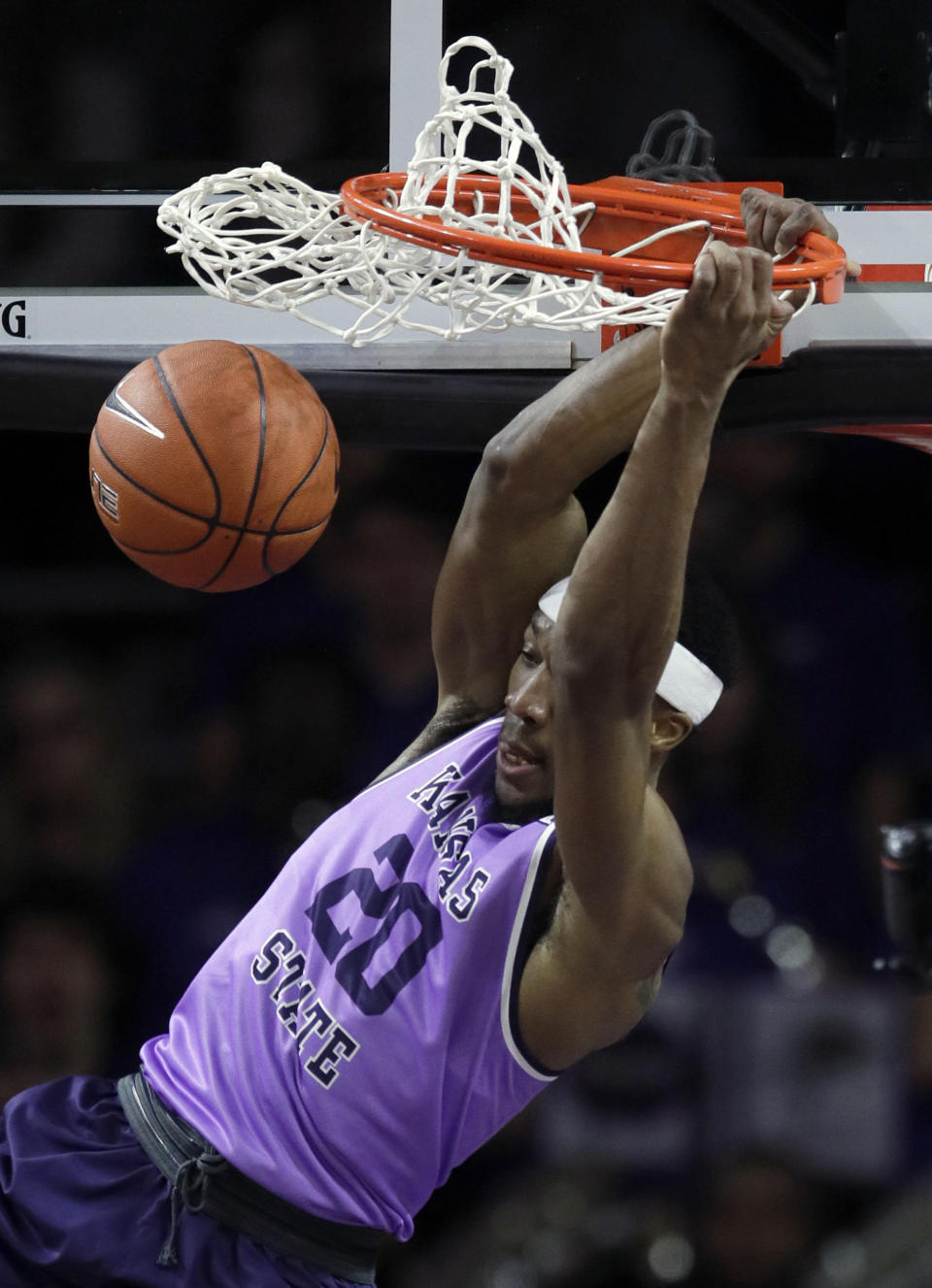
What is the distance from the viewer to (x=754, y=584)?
11.5 ft

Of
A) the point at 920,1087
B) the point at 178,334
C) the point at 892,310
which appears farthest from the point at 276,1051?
the point at 920,1087

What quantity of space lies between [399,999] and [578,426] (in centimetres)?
87

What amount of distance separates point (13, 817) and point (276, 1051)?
5.64 ft

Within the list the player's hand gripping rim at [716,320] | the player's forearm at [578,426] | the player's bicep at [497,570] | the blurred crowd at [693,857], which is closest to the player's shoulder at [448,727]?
the player's bicep at [497,570]

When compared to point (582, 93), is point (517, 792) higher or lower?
lower

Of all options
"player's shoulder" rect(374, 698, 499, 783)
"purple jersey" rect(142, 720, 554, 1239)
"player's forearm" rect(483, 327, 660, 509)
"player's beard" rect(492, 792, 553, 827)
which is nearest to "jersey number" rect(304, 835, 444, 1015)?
"purple jersey" rect(142, 720, 554, 1239)

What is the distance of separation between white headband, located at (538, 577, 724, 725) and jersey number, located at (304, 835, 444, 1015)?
0.43 m

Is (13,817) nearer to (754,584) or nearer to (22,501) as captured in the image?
(22,501)

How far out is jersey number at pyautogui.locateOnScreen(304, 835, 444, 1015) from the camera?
6.99ft

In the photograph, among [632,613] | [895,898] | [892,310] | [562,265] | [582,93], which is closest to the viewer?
[632,613]

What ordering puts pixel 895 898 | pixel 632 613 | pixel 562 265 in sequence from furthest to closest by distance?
pixel 895 898, pixel 562 265, pixel 632 613

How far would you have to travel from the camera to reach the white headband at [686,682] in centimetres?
223

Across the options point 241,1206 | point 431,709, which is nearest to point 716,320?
point 241,1206

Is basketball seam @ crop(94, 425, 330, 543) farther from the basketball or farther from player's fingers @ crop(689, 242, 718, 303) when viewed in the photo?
player's fingers @ crop(689, 242, 718, 303)
